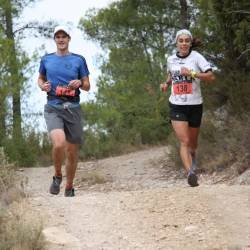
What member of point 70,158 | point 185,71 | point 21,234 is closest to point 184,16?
point 185,71

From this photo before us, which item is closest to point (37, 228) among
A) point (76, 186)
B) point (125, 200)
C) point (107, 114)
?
point (125, 200)

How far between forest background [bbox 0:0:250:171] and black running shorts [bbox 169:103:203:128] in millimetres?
3816

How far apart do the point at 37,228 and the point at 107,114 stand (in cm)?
2193

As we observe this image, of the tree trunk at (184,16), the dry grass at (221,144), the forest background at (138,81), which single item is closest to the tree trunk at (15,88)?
the forest background at (138,81)

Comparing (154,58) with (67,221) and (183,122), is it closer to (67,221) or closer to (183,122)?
(183,122)

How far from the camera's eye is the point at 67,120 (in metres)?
8.52

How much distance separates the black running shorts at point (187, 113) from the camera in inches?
352

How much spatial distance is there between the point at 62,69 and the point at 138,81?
17.7 meters

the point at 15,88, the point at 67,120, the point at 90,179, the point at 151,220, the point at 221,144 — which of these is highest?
→ the point at 67,120

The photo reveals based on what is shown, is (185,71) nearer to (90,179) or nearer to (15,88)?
(90,179)

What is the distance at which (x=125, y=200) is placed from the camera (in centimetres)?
786

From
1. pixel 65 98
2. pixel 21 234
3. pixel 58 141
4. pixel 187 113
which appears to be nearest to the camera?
pixel 21 234

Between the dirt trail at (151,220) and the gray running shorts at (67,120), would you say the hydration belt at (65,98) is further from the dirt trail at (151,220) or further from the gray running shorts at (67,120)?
the dirt trail at (151,220)

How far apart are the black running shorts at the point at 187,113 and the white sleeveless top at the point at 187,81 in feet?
0.19
